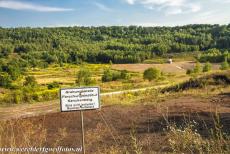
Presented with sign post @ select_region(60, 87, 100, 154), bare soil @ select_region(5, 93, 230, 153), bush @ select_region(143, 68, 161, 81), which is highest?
sign post @ select_region(60, 87, 100, 154)

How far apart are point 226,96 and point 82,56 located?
373 ft

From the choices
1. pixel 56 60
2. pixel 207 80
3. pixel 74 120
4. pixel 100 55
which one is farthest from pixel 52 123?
pixel 100 55

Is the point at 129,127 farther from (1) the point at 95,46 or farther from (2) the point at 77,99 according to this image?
(1) the point at 95,46

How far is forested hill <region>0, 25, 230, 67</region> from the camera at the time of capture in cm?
12675

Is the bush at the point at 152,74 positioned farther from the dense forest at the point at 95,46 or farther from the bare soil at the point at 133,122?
the bare soil at the point at 133,122

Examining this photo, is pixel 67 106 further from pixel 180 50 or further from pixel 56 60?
pixel 180 50

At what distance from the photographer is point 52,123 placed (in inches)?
534

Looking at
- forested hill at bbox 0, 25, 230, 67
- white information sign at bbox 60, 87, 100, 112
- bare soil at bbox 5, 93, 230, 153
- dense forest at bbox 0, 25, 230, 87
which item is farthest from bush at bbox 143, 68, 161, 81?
forested hill at bbox 0, 25, 230, 67

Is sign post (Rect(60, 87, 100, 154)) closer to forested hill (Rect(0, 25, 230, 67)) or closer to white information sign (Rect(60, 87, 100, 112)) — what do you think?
white information sign (Rect(60, 87, 100, 112))

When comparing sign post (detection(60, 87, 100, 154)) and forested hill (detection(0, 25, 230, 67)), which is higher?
sign post (detection(60, 87, 100, 154))

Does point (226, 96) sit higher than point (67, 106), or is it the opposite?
point (67, 106)

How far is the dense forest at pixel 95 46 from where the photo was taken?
120 metres

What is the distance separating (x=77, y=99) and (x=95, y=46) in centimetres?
15897

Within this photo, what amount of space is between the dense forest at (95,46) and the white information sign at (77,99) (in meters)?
70.9
